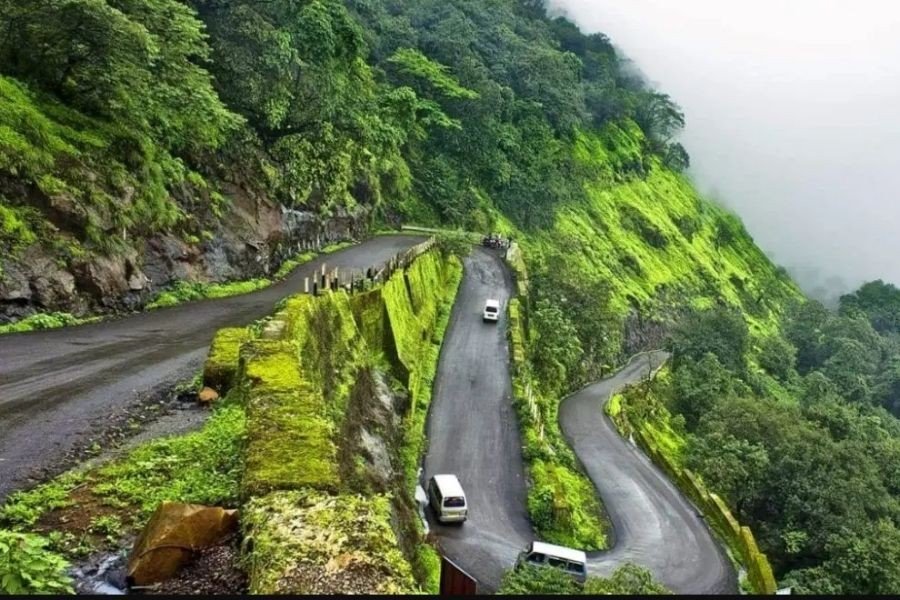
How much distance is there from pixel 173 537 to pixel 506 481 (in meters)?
18.4

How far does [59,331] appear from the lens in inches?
627

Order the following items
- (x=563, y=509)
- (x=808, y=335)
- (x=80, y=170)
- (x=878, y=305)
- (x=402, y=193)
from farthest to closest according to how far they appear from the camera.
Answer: (x=878, y=305), (x=808, y=335), (x=402, y=193), (x=563, y=509), (x=80, y=170)

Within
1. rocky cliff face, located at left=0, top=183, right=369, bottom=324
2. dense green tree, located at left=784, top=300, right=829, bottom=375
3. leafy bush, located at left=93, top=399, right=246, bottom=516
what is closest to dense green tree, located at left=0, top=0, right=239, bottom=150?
rocky cliff face, located at left=0, top=183, right=369, bottom=324

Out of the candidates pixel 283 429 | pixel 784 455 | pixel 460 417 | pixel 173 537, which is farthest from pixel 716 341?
pixel 173 537

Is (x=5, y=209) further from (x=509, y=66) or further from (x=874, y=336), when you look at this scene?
(x=874, y=336)

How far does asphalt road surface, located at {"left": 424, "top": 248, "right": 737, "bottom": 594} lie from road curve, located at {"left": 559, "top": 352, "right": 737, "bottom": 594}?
0.04 m

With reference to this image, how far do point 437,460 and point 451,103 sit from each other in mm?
43286

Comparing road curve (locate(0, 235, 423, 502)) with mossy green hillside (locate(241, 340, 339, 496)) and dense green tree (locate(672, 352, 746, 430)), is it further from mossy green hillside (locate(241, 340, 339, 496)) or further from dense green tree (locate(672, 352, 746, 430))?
dense green tree (locate(672, 352, 746, 430))

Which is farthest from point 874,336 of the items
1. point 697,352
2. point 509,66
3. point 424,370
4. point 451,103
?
point 424,370

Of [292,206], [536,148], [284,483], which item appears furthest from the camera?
[536,148]

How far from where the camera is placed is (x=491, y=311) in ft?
126

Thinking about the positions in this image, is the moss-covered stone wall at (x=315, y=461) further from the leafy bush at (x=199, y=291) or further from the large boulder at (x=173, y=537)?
the leafy bush at (x=199, y=291)

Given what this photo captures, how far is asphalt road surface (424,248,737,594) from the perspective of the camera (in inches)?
832

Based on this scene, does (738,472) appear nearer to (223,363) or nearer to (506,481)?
(506,481)
